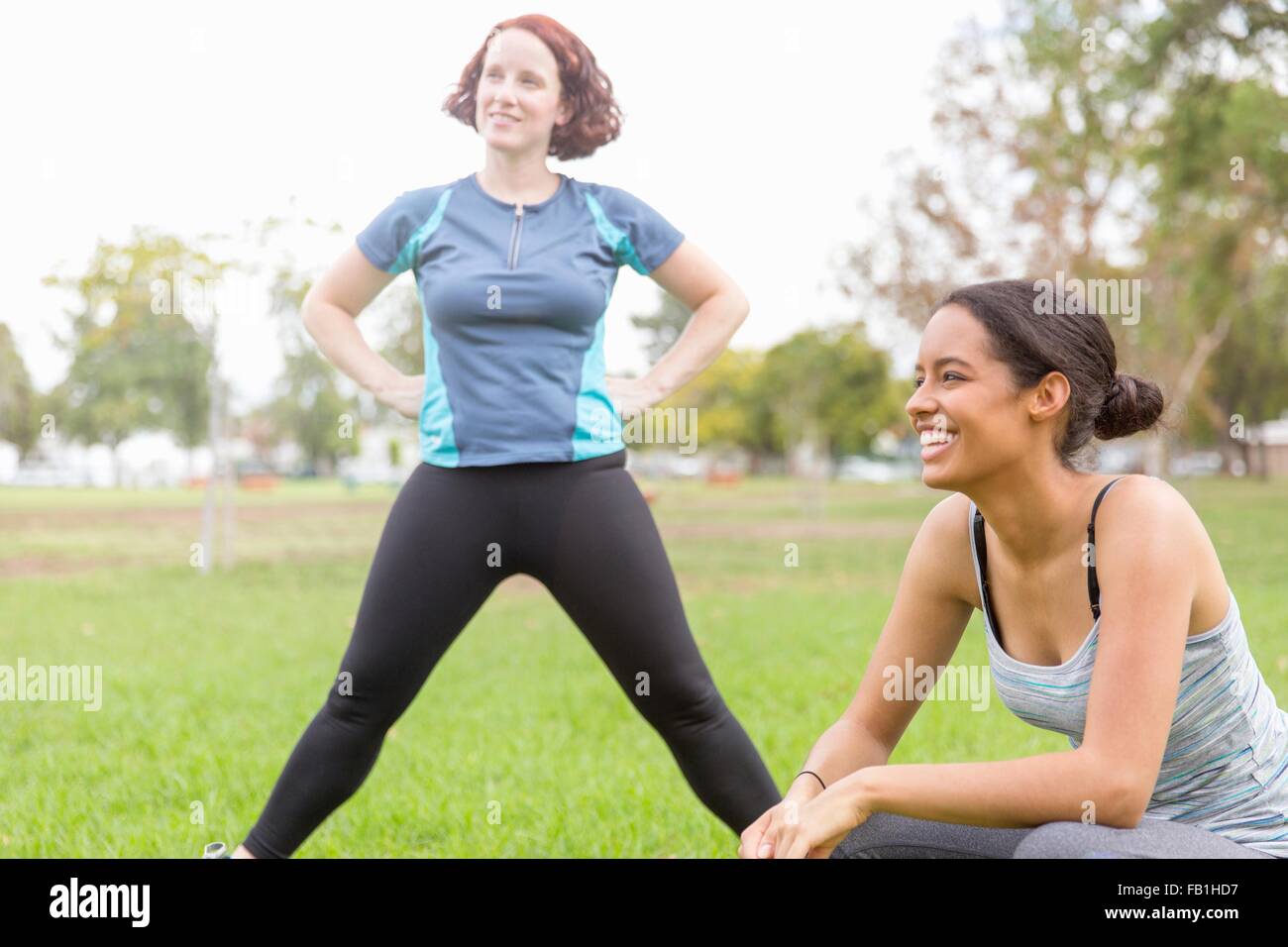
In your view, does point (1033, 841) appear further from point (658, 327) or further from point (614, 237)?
point (658, 327)

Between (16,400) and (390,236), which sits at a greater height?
(16,400)

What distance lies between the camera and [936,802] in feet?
6.25

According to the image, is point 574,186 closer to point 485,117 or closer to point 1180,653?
point 485,117

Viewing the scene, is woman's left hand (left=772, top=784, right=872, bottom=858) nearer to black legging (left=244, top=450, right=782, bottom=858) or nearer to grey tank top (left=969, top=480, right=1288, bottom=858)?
grey tank top (left=969, top=480, right=1288, bottom=858)

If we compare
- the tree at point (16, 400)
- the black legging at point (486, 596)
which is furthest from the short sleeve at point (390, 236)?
the tree at point (16, 400)

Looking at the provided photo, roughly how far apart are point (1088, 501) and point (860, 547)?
1483 centimetres

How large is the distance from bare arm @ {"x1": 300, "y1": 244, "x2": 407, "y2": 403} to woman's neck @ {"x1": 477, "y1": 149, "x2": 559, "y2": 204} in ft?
1.21

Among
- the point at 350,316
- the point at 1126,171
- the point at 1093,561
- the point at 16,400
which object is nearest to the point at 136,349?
the point at 16,400

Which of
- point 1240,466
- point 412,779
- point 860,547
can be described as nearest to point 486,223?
point 412,779

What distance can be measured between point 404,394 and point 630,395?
23.4 inches

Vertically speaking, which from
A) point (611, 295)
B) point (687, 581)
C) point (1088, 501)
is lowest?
point (687, 581)

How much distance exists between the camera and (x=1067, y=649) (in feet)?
6.92

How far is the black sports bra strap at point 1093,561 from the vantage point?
2002mm

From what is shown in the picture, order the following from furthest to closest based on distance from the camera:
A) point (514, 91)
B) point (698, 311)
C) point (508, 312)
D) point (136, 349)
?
point (136, 349)
point (698, 311)
point (514, 91)
point (508, 312)
